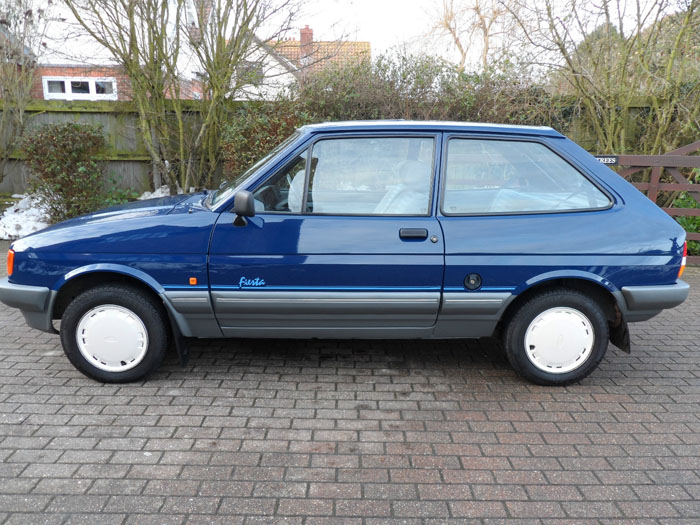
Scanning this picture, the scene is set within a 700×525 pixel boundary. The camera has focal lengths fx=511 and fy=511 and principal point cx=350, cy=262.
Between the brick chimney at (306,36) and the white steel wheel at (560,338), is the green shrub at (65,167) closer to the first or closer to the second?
the brick chimney at (306,36)

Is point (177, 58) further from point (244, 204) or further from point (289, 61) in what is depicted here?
point (244, 204)

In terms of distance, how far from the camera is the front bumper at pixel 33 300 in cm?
345

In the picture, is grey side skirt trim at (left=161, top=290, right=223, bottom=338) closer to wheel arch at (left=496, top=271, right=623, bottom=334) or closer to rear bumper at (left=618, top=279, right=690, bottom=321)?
wheel arch at (left=496, top=271, right=623, bottom=334)

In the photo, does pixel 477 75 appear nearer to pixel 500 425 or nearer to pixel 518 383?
pixel 518 383

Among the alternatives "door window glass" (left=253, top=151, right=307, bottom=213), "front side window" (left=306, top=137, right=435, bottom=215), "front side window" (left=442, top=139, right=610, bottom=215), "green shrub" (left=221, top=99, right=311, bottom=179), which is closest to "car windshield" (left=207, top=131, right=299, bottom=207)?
"door window glass" (left=253, top=151, right=307, bottom=213)

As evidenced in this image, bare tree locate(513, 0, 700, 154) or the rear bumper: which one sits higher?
bare tree locate(513, 0, 700, 154)

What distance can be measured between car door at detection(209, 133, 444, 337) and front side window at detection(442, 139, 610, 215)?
0.20 metres

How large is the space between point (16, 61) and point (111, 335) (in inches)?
311

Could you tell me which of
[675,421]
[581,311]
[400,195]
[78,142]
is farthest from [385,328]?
[78,142]

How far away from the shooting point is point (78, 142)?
7.98m

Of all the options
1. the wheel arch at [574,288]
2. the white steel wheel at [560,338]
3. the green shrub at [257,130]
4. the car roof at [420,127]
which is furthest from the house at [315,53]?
the white steel wheel at [560,338]

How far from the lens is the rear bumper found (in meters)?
3.49

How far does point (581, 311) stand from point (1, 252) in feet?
26.4

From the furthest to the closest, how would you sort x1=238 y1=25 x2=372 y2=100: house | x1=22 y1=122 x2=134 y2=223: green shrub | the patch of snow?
the patch of snow < x1=238 y1=25 x2=372 y2=100: house < x1=22 y1=122 x2=134 y2=223: green shrub
